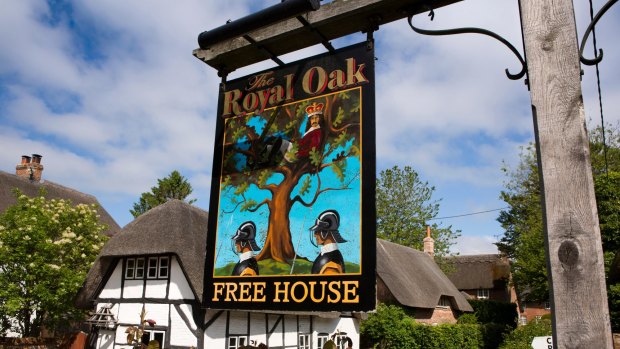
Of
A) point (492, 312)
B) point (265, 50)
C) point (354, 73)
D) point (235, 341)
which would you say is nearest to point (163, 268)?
point (235, 341)

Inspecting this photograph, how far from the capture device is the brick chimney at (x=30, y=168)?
114ft

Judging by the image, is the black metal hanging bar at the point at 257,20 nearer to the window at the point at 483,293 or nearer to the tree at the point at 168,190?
the tree at the point at 168,190

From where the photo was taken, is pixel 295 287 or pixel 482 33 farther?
pixel 295 287

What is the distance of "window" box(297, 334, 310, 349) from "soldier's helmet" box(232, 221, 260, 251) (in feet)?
52.0

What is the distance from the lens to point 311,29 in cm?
420

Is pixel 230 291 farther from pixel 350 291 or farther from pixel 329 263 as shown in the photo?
pixel 350 291

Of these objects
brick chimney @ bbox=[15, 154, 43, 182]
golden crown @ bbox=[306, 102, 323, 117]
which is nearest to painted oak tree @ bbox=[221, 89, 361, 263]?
golden crown @ bbox=[306, 102, 323, 117]

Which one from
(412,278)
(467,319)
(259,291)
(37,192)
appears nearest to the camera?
(259,291)

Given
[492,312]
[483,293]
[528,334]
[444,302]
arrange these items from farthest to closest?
[483,293]
[492,312]
[444,302]
[528,334]

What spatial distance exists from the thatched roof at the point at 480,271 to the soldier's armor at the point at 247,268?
46185mm

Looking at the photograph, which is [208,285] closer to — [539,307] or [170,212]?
[170,212]

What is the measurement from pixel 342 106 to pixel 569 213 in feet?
6.26

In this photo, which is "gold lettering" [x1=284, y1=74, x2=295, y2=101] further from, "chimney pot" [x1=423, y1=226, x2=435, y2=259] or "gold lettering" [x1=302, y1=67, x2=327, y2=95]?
"chimney pot" [x1=423, y1=226, x2=435, y2=259]

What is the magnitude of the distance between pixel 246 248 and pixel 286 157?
0.88m
